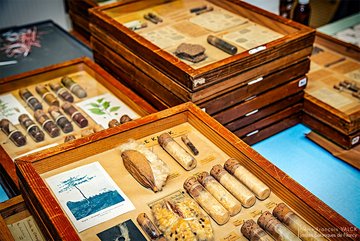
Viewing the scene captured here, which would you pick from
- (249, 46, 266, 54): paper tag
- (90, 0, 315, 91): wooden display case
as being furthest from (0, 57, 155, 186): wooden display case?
(249, 46, 266, 54): paper tag

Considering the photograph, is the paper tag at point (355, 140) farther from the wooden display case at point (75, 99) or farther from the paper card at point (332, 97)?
the wooden display case at point (75, 99)

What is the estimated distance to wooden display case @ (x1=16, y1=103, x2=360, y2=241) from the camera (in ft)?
6.50

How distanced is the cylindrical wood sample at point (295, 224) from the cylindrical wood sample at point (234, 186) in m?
0.13

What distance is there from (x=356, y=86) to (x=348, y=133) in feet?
1.75

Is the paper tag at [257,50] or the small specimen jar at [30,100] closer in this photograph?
the paper tag at [257,50]

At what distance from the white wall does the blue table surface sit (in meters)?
2.94

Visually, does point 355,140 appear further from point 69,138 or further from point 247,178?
point 69,138

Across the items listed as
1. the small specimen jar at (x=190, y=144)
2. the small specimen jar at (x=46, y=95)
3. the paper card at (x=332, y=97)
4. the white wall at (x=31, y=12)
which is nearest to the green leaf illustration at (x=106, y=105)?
the small specimen jar at (x=46, y=95)

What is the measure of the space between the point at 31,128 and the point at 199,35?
1.31 metres

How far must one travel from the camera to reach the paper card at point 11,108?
10.5ft

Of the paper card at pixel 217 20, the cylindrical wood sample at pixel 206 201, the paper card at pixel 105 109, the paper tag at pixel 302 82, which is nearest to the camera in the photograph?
the cylindrical wood sample at pixel 206 201

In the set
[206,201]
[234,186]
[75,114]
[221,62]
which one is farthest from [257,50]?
[75,114]

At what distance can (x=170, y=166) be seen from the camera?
7.94ft

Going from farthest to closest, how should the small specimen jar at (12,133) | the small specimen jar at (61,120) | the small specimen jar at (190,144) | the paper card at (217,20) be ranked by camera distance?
1. the paper card at (217,20)
2. the small specimen jar at (61,120)
3. the small specimen jar at (12,133)
4. the small specimen jar at (190,144)
